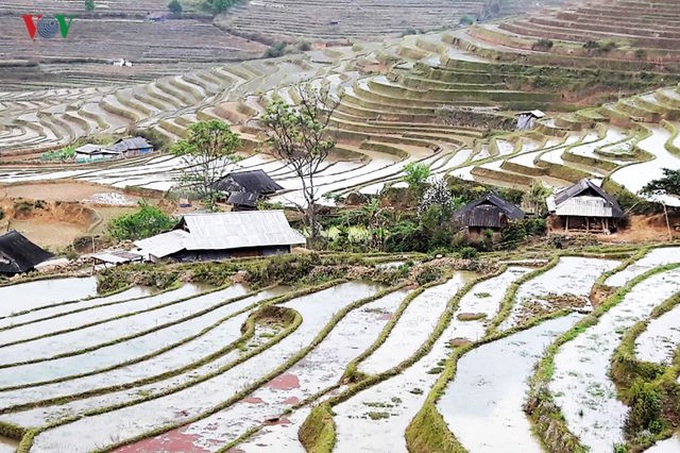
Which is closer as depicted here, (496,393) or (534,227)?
(496,393)

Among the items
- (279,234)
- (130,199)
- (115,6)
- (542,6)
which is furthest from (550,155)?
(115,6)

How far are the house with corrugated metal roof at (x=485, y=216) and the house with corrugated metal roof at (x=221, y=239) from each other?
303 centimetres

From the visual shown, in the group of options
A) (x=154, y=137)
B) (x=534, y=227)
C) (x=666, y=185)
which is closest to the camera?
(x=666, y=185)

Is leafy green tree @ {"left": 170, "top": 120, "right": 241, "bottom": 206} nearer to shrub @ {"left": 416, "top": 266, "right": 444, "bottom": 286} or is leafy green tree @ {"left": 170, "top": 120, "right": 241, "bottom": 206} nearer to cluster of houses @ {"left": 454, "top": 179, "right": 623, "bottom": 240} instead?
cluster of houses @ {"left": 454, "top": 179, "right": 623, "bottom": 240}

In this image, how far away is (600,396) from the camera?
8961mm

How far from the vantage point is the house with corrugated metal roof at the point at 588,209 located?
18141mm

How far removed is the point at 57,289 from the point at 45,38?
4597 cm

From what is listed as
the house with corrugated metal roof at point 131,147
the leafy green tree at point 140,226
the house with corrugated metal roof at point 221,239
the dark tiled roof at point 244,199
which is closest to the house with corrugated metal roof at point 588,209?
the house with corrugated metal roof at point 221,239

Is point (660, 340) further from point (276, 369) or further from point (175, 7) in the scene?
point (175, 7)

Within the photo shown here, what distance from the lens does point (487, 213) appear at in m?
18.5

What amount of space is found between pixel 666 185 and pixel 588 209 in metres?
1.44

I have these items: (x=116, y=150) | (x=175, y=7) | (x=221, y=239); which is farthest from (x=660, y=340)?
(x=175, y=7)

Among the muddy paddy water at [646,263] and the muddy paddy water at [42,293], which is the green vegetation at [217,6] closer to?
the muddy paddy water at [42,293]

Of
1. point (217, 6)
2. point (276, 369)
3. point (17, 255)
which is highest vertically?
point (217, 6)
